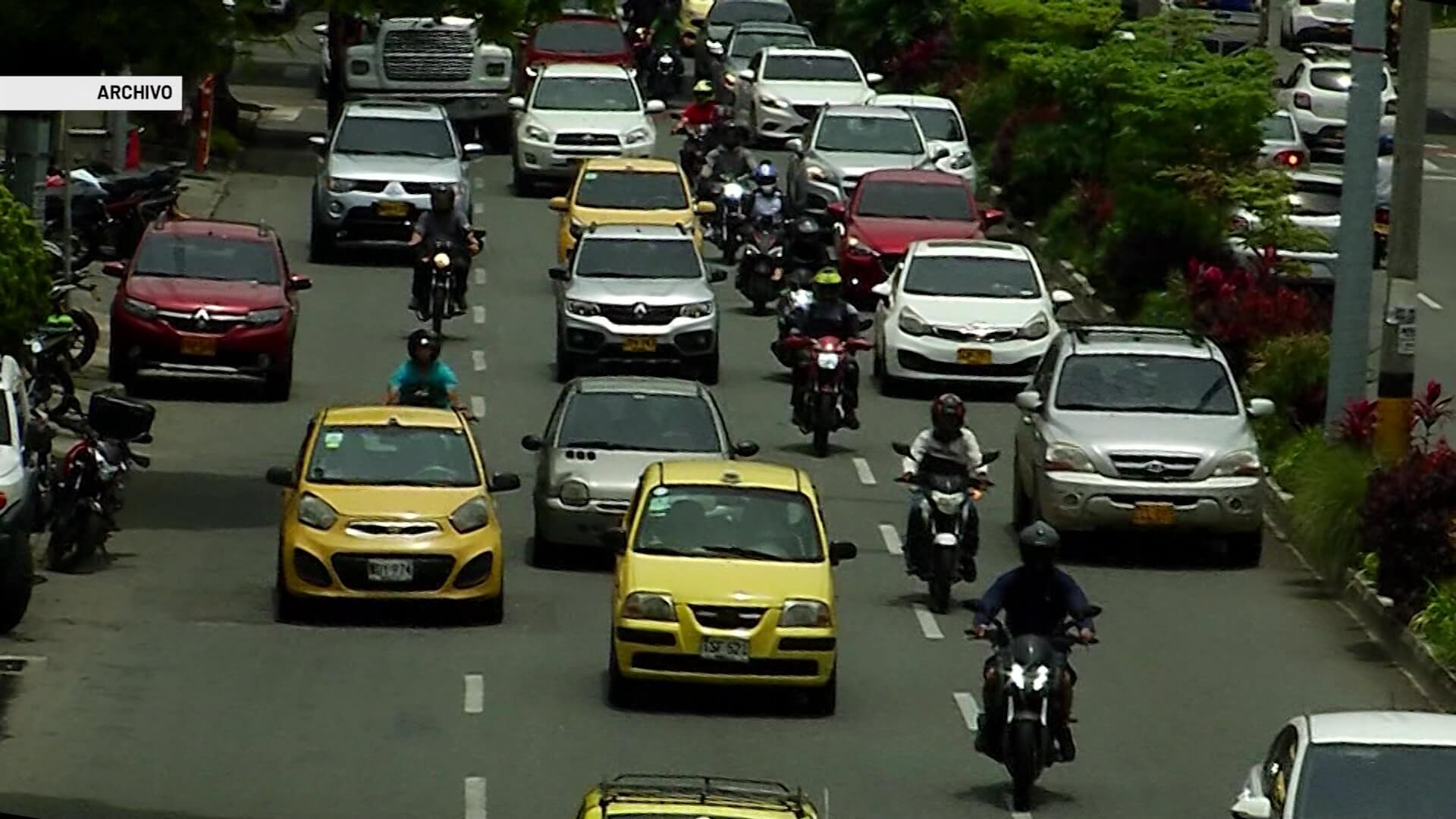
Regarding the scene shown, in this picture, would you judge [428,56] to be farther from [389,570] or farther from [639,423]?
[389,570]

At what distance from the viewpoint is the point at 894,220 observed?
42250 millimetres

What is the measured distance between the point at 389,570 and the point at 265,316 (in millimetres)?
10858

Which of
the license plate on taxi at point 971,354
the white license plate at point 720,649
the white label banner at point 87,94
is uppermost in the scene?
the white label banner at point 87,94

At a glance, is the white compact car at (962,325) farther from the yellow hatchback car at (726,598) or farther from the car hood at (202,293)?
the yellow hatchback car at (726,598)

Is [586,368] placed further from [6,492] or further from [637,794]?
[637,794]

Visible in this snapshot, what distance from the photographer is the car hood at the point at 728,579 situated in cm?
2234

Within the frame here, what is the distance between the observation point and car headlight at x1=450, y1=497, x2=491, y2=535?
25.3m

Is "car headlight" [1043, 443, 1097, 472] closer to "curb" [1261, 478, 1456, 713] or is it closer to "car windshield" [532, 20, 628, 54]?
"curb" [1261, 478, 1456, 713]

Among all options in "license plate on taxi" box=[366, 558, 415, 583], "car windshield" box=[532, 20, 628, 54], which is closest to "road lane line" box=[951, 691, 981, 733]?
"license plate on taxi" box=[366, 558, 415, 583]

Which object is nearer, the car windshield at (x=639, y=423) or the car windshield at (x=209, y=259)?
the car windshield at (x=639, y=423)

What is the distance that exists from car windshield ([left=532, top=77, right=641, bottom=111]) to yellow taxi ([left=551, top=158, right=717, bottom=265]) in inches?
258

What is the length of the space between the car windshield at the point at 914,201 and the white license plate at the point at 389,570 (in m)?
18.0

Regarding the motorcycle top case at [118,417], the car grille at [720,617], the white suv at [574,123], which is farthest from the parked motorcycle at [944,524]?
the white suv at [574,123]

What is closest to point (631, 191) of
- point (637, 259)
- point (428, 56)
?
point (637, 259)
